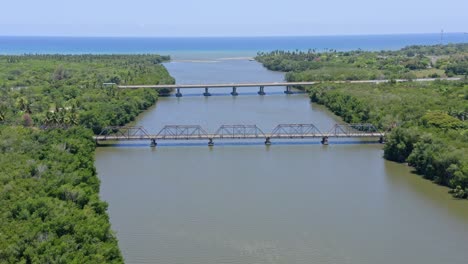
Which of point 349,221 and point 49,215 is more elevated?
point 49,215

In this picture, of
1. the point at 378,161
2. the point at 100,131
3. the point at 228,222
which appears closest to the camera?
the point at 228,222

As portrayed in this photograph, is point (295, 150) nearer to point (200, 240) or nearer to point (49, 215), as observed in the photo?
point (200, 240)

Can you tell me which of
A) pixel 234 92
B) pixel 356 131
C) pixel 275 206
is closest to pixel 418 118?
pixel 356 131

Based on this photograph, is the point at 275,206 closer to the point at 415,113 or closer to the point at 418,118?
the point at 418,118

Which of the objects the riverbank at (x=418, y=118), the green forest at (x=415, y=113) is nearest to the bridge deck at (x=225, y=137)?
the green forest at (x=415, y=113)

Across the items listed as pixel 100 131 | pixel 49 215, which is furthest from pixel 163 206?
pixel 100 131

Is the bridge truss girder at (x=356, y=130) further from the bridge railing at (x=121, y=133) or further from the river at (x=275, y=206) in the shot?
the bridge railing at (x=121, y=133)

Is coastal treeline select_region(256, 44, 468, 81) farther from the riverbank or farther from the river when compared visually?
the river

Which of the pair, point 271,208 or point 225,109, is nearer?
point 271,208
